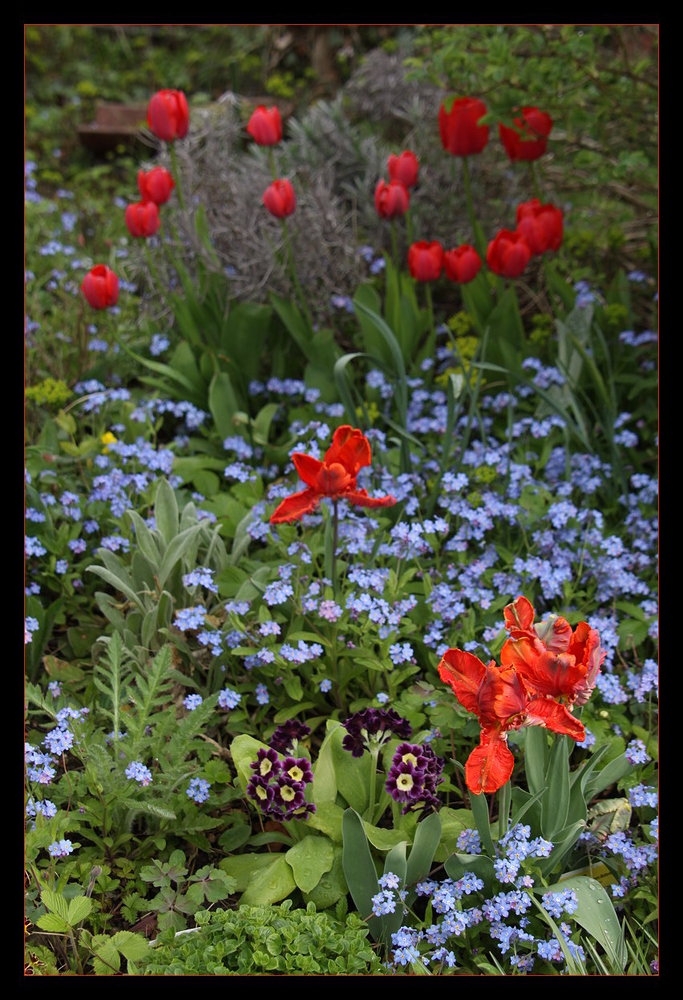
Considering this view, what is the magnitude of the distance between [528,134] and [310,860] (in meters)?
2.21

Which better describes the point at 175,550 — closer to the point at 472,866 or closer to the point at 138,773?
the point at 138,773

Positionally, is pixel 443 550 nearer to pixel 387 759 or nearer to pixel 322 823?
pixel 387 759

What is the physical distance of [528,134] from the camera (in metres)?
2.78

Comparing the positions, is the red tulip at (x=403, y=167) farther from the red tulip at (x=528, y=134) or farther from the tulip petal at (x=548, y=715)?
the tulip petal at (x=548, y=715)

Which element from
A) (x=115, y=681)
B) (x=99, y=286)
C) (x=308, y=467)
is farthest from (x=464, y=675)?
(x=99, y=286)

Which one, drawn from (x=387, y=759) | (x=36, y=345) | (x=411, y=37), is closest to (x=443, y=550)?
(x=387, y=759)

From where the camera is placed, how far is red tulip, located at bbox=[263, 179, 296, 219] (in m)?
2.65

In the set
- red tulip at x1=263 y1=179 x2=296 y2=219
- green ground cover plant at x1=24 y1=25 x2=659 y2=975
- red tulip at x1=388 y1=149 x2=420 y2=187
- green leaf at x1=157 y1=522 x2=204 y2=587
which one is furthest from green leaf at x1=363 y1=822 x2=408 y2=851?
red tulip at x1=388 y1=149 x2=420 y2=187

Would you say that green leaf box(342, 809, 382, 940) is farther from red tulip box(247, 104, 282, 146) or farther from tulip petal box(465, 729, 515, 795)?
red tulip box(247, 104, 282, 146)

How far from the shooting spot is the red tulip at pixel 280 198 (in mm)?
2650

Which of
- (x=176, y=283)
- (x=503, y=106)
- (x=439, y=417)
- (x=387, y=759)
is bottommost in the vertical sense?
(x=387, y=759)

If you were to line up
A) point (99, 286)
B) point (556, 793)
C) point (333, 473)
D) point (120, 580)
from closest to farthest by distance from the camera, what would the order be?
point (556, 793) < point (333, 473) < point (120, 580) < point (99, 286)

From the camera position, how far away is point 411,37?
171 inches

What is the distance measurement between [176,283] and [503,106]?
128 cm
